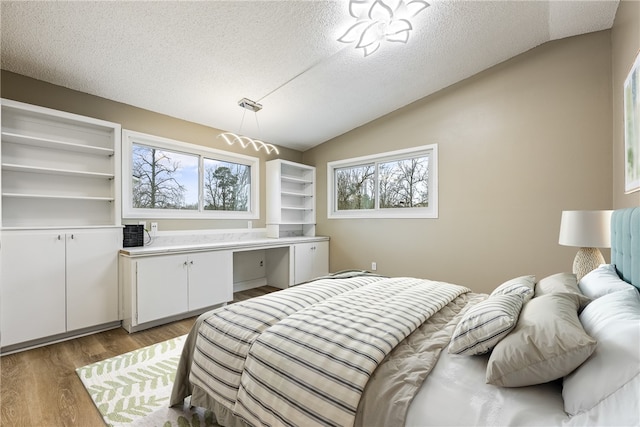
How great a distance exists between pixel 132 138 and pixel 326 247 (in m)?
3.05

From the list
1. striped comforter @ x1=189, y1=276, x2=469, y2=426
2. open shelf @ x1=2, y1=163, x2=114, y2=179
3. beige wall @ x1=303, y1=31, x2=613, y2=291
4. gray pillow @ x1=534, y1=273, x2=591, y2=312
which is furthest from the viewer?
beige wall @ x1=303, y1=31, x2=613, y2=291

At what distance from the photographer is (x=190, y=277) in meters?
3.03

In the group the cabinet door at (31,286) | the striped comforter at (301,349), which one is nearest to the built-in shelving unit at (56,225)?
the cabinet door at (31,286)

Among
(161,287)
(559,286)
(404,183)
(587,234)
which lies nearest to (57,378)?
(161,287)

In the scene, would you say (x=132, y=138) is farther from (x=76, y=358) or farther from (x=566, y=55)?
(x=566, y=55)

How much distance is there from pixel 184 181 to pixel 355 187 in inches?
98.4

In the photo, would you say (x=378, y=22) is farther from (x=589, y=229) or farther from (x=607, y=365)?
(x=607, y=365)

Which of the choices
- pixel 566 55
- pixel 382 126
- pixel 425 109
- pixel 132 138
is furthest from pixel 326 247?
pixel 566 55

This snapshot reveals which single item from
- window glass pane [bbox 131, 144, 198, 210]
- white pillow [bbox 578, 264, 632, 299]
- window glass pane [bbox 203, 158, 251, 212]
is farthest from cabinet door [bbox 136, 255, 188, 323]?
white pillow [bbox 578, 264, 632, 299]

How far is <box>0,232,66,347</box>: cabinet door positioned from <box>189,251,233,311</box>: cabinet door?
1059 millimetres

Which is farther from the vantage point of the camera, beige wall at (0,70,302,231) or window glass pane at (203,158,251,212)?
window glass pane at (203,158,251,212)

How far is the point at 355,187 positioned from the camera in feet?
14.8

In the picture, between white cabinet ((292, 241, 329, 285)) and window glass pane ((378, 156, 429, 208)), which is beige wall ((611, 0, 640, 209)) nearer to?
window glass pane ((378, 156, 429, 208))

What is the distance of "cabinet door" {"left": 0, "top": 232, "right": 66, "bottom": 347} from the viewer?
2215 mm
